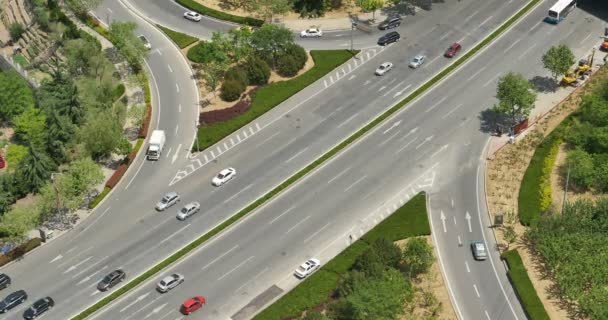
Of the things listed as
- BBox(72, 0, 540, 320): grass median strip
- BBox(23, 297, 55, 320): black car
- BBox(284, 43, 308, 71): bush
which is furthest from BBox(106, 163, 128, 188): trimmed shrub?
BBox(284, 43, 308, 71): bush

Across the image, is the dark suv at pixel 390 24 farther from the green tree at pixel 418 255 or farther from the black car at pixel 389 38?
the green tree at pixel 418 255

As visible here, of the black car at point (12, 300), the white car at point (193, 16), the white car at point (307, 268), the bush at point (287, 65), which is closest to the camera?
the black car at point (12, 300)

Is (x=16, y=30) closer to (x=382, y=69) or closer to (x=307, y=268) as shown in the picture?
(x=382, y=69)

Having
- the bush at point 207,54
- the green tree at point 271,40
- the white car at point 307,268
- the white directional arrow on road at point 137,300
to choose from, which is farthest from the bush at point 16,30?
the white car at point 307,268

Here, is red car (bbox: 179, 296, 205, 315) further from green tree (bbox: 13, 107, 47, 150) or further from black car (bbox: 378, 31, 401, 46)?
black car (bbox: 378, 31, 401, 46)

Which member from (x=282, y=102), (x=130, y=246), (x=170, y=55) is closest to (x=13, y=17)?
(x=170, y=55)

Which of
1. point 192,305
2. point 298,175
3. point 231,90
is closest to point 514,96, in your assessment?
point 298,175
